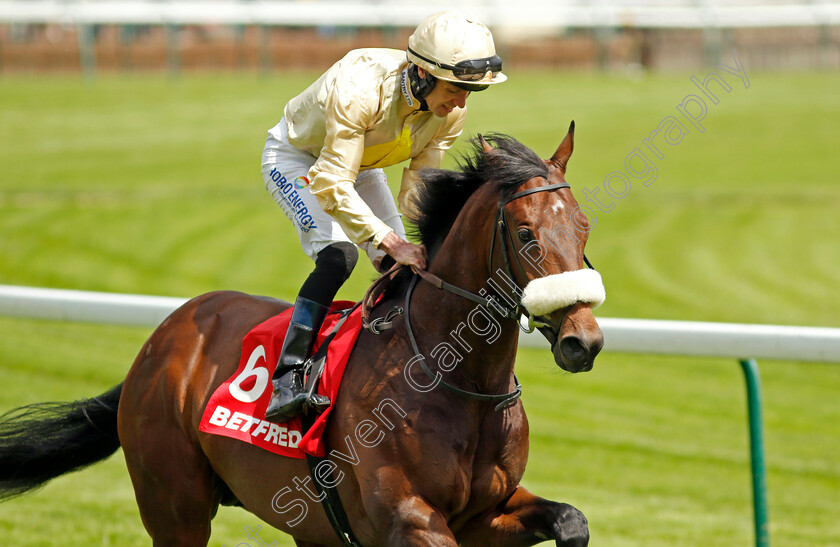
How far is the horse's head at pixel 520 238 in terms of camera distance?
2660 millimetres

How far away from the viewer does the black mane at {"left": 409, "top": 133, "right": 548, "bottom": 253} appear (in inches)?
115

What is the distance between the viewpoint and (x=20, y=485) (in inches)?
164

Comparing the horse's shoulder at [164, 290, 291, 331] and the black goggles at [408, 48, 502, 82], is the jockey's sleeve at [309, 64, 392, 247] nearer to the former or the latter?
the black goggles at [408, 48, 502, 82]

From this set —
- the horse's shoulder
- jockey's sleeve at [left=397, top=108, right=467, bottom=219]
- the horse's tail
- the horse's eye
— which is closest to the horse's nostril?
the horse's eye

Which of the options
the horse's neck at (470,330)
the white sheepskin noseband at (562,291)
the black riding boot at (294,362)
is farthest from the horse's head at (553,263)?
the black riding boot at (294,362)

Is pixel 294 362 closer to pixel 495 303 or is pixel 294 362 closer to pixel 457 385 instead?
pixel 457 385

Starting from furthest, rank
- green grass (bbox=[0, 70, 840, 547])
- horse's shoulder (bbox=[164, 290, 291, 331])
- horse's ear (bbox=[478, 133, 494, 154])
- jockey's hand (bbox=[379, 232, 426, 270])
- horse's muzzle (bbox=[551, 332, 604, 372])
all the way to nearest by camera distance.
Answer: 1. green grass (bbox=[0, 70, 840, 547])
2. horse's shoulder (bbox=[164, 290, 291, 331])
3. jockey's hand (bbox=[379, 232, 426, 270])
4. horse's ear (bbox=[478, 133, 494, 154])
5. horse's muzzle (bbox=[551, 332, 604, 372])

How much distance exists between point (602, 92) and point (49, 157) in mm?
14114

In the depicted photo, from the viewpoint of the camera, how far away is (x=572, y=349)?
2.62m

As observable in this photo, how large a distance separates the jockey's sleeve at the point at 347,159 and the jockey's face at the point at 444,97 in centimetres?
A: 18

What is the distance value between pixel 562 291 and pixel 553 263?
110 mm

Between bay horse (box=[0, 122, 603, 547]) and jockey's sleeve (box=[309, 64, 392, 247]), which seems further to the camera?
jockey's sleeve (box=[309, 64, 392, 247])

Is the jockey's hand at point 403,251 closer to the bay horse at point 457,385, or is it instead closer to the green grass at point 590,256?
the bay horse at point 457,385

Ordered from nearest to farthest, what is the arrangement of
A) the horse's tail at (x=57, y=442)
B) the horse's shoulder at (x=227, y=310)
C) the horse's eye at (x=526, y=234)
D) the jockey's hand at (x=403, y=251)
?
the horse's eye at (x=526, y=234) → the jockey's hand at (x=403, y=251) → the horse's shoulder at (x=227, y=310) → the horse's tail at (x=57, y=442)
